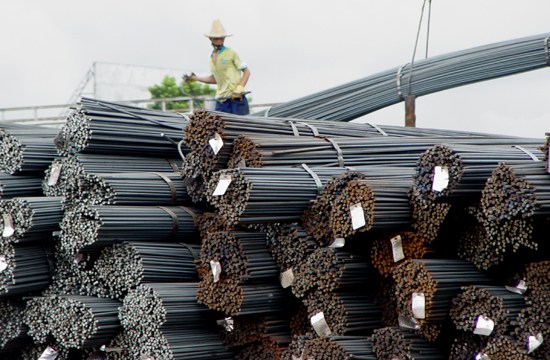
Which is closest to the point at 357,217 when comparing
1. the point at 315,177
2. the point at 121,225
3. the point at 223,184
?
the point at 315,177

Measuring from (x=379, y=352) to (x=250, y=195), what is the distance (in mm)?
1198

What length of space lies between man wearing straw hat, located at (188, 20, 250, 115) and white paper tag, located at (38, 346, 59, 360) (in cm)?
322

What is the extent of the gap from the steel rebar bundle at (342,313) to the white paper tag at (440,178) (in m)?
1.06

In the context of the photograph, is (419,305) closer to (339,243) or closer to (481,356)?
(481,356)

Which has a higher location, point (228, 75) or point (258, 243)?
point (228, 75)

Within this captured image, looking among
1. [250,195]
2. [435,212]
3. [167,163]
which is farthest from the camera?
[167,163]

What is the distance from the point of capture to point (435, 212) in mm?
5086

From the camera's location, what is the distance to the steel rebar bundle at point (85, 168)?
6.61 meters

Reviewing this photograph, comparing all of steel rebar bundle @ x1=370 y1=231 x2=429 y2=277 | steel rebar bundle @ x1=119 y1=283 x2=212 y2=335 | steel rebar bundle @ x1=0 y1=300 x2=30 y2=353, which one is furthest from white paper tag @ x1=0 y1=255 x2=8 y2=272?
steel rebar bundle @ x1=370 y1=231 x2=429 y2=277

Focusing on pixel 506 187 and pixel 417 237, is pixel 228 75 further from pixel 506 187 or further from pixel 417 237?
pixel 506 187

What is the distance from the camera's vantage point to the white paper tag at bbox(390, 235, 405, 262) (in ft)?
17.3

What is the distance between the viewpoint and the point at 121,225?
6.22 meters

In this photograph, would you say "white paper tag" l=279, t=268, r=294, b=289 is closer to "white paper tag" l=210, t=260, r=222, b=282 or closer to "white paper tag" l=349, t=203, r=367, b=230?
"white paper tag" l=210, t=260, r=222, b=282

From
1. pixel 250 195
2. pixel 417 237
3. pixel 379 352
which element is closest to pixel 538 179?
pixel 417 237
